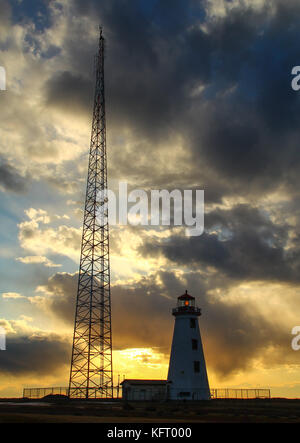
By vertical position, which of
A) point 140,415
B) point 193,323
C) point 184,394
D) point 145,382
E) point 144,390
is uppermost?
point 193,323

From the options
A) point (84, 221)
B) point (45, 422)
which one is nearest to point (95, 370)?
point (84, 221)

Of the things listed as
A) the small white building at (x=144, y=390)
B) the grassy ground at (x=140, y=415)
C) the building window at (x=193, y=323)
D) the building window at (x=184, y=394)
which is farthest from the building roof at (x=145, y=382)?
the building window at (x=193, y=323)

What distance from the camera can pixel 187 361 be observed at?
67.1 meters

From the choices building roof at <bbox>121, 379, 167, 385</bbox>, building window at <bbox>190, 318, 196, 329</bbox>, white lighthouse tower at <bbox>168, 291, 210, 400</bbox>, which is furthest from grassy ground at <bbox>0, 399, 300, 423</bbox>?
building window at <bbox>190, 318, 196, 329</bbox>

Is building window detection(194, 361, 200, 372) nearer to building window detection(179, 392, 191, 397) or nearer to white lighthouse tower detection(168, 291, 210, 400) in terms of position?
white lighthouse tower detection(168, 291, 210, 400)

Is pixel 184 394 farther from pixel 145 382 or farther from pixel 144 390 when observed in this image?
pixel 145 382

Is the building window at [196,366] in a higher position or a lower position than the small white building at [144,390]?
higher

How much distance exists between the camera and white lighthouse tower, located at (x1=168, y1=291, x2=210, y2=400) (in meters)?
66.4

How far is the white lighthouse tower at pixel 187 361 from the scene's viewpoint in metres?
66.4

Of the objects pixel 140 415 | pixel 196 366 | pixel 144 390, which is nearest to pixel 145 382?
pixel 144 390

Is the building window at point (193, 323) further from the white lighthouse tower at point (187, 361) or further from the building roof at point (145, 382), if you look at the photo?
the building roof at point (145, 382)

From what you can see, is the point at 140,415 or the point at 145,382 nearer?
the point at 140,415
